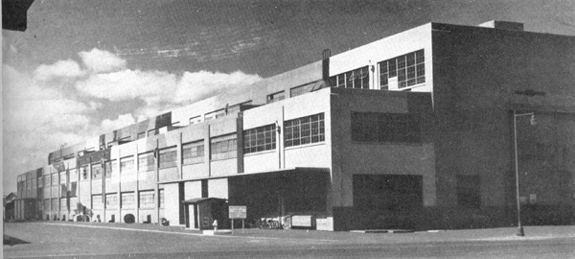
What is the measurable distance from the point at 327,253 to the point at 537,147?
31.8 metres

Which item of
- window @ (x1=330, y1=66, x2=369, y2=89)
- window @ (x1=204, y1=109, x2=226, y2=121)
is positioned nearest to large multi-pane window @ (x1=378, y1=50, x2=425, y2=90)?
window @ (x1=330, y1=66, x2=369, y2=89)

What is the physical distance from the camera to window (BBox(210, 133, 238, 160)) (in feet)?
197

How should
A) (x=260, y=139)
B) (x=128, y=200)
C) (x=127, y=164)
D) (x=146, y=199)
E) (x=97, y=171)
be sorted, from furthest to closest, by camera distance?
(x=97, y=171)
(x=127, y=164)
(x=128, y=200)
(x=146, y=199)
(x=260, y=139)

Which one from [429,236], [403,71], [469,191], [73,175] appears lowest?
[429,236]

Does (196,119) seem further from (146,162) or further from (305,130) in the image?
(305,130)

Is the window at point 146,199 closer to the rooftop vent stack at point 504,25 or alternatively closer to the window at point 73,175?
the window at point 73,175

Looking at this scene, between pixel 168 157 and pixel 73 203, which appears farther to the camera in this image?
pixel 73 203

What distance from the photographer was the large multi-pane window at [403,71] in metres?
50.4

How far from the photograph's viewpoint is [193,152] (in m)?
67.7

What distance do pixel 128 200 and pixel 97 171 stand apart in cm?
816

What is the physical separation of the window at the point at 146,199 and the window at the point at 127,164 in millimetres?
3718

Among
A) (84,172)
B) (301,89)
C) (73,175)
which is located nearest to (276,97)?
(301,89)

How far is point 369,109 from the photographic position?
4753 cm

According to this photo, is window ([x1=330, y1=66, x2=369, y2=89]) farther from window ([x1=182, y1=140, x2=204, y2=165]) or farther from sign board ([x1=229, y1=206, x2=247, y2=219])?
sign board ([x1=229, y1=206, x2=247, y2=219])
